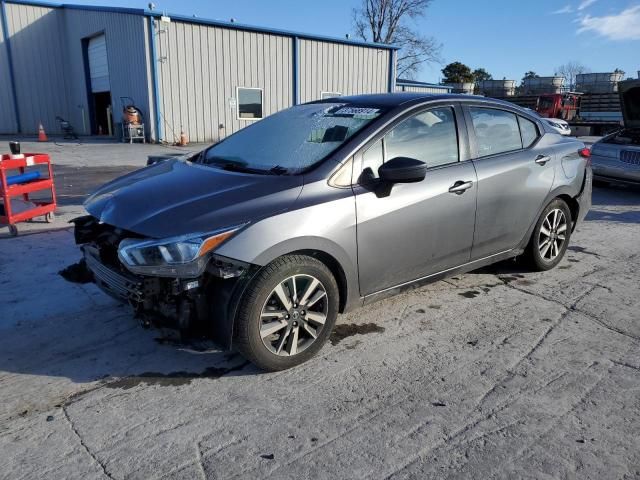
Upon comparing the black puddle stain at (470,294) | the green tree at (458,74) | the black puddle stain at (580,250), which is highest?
the green tree at (458,74)

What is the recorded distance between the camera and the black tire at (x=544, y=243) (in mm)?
4730

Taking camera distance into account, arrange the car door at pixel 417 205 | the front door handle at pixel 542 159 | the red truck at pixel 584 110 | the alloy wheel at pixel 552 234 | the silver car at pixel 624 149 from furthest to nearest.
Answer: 1. the red truck at pixel 584 110
2. the silver car at pixel 624 149
3. the alloy wheel at pixel 552 234
4. the front door handle at pixel 542 159
5. the car door at pixel 417 205

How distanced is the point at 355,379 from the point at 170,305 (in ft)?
3.89

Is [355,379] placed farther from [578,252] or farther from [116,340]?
[578,252]

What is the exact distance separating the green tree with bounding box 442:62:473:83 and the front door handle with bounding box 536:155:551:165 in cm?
5487

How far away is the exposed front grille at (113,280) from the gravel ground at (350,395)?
329 millimetres

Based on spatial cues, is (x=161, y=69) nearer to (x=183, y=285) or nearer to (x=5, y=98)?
(x=5, y=98)

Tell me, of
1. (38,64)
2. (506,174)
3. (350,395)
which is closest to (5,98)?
(38,64)

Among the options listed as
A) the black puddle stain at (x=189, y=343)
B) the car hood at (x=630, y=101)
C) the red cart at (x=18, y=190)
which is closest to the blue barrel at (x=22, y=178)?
A: the red cart at (x=18, y=190)

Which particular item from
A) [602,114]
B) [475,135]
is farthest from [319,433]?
[602,114]

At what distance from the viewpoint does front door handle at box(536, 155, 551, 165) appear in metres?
4.57

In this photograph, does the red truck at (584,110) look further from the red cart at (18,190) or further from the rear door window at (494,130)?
the red cart at (18,190)

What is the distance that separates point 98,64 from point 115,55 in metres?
2.64

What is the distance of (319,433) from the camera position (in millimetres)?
2557
